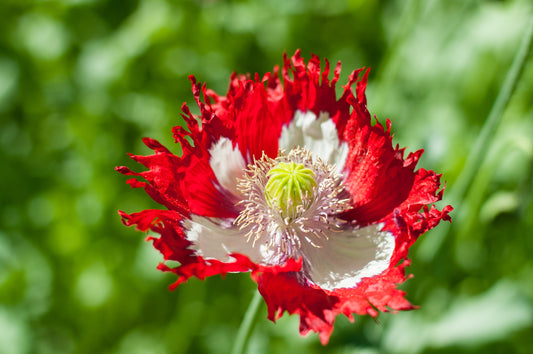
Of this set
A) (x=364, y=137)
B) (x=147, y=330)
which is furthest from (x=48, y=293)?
(x=364, y=137)

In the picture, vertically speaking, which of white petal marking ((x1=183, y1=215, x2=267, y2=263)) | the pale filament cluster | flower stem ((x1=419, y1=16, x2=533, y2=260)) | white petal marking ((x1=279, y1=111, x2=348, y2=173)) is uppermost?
→ flower stem ((x1=419, y1=16, x2=533, y2=260))

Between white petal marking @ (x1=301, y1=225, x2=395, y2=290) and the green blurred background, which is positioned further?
the green blurred background

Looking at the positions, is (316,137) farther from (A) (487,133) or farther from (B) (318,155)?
(A) (487,133)

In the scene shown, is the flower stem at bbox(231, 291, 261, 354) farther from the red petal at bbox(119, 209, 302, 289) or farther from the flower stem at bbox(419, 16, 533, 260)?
the flower stem at bbox(419, 16, 533, 260)

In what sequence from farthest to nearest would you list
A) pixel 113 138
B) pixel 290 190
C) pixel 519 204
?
pixel 113 138
pixel 519 204
pixel 290 190

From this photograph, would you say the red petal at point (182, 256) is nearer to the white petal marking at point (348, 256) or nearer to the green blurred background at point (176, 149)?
the white petal marking at point (348, 256)

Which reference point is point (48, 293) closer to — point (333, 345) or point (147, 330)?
point (147, 330)

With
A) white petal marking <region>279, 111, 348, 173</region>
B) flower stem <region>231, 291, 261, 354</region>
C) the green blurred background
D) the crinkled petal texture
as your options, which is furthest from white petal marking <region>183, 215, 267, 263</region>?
the green blurred background
